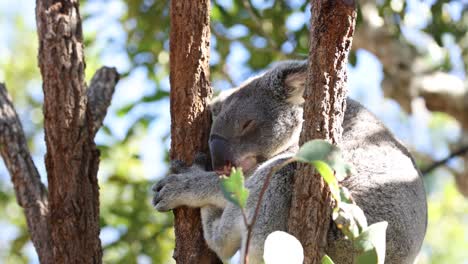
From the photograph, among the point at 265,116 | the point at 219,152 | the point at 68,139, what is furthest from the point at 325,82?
the point at 265,116

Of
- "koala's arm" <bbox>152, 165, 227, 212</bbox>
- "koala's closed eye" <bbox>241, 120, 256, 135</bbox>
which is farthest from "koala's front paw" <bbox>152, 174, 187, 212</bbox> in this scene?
"koala's closed eye" <bbox>241, 120, 256, 135</bbox>

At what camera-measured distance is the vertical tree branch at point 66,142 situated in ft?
10.3

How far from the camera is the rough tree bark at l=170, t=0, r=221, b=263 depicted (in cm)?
318

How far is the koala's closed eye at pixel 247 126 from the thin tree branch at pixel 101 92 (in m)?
0.73

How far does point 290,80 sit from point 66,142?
122 centimetres

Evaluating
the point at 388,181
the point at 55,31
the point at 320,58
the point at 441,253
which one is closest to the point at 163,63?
the point at 55,31

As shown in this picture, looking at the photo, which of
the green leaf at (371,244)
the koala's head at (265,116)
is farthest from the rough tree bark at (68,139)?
the green leaf at (371,244)

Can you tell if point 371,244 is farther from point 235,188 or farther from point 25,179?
point 25,179

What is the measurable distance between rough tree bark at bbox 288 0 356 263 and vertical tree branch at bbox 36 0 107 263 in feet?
3.70

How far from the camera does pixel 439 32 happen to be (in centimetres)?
475

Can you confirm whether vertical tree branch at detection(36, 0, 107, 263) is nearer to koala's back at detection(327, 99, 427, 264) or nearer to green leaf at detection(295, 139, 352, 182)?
koala's back at detection(327, 99, 427, 264)

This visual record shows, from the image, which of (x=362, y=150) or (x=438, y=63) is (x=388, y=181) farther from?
(x=438, y=63)

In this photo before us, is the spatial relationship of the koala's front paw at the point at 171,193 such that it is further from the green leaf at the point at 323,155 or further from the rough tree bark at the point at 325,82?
the green leaf at the point at 323,155

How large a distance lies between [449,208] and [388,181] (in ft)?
22.4
